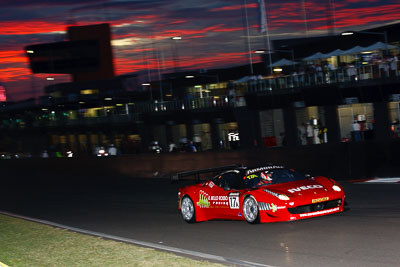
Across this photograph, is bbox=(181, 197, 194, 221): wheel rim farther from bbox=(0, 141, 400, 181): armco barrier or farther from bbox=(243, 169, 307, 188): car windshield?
bbox=(0, 141, 400, 181): armco barrier

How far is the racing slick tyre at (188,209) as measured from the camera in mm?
12875

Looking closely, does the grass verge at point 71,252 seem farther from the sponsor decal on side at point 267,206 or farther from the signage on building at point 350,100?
the signage on building at point 350,100

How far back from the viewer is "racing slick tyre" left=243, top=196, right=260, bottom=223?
1122 centimetres

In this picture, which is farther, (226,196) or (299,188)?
(226,196)

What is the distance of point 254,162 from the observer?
2138 cm

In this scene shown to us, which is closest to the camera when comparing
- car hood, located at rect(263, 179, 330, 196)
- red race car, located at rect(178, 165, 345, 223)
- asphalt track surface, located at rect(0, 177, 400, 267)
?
asphalt track surface, located at rect(0, 177, 400, 267)

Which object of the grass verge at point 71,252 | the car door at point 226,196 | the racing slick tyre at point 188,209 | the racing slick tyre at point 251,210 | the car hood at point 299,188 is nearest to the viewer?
the grass verge at point 71,252

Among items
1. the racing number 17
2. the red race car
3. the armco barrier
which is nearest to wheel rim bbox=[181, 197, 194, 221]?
the red race car

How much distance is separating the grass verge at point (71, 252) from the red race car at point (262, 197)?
264 cm

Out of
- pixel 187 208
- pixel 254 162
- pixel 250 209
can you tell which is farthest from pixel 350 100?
pixel 250 209

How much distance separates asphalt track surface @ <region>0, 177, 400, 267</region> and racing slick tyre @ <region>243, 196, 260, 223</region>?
139mm

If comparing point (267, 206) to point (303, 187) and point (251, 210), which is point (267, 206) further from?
point (303, 187)

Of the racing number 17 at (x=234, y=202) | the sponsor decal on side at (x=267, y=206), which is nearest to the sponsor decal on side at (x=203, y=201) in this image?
the racing number 17 at (x=234, y=202)

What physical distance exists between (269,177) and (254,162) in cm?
946
